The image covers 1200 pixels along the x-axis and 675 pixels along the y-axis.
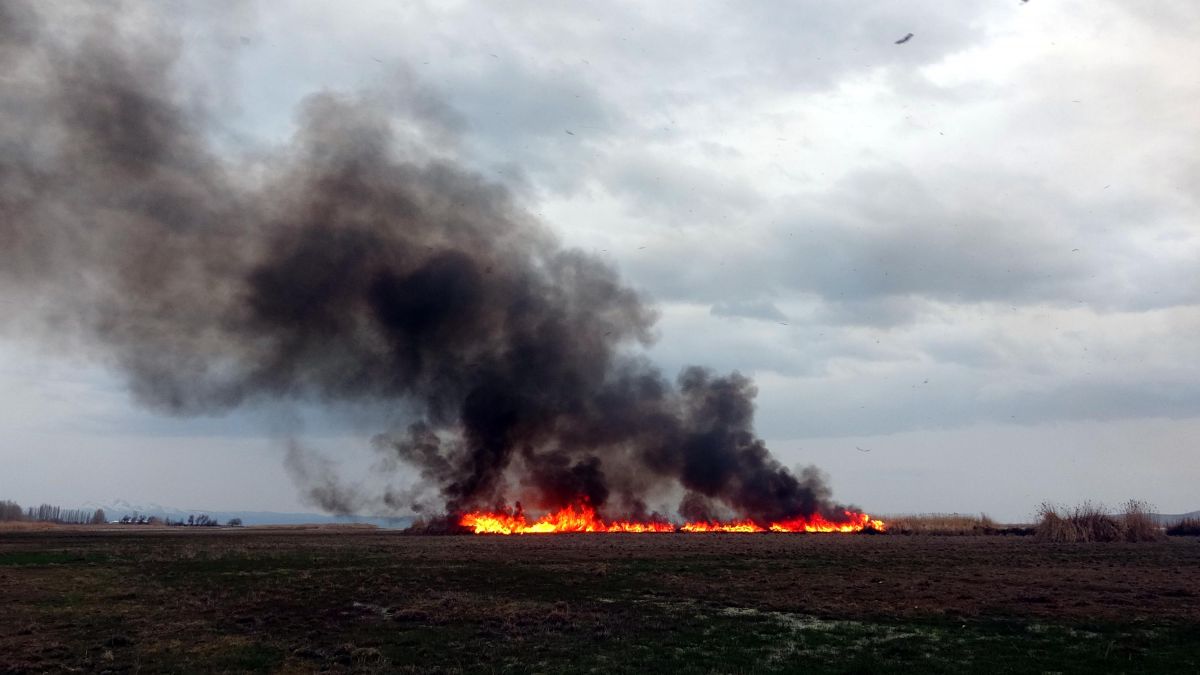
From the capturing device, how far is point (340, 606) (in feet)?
100

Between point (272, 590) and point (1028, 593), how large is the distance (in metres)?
32.5

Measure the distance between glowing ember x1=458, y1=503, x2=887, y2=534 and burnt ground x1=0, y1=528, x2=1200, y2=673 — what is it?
52500 millimetres

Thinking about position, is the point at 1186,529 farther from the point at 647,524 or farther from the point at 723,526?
the point at 647,524

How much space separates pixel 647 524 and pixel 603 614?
84.0 m

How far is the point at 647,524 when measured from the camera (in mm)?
110812

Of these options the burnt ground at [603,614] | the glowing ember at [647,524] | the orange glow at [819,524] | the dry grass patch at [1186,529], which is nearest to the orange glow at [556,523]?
the glowing ember at [647,524]

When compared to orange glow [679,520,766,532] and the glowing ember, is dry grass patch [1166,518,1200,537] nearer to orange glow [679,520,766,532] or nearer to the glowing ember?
the glowing ember

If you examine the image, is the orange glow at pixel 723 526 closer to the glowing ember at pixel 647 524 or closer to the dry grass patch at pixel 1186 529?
the glowing ember at pixel 647 524

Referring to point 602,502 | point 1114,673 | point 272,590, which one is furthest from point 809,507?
point 1114,673

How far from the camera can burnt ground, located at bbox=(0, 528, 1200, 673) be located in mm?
21000

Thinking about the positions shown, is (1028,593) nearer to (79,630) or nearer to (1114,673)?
(1114,673)

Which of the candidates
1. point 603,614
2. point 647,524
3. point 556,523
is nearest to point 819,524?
point 647,524

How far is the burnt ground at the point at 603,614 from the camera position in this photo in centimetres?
2100

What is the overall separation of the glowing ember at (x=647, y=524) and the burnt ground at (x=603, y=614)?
172ft
